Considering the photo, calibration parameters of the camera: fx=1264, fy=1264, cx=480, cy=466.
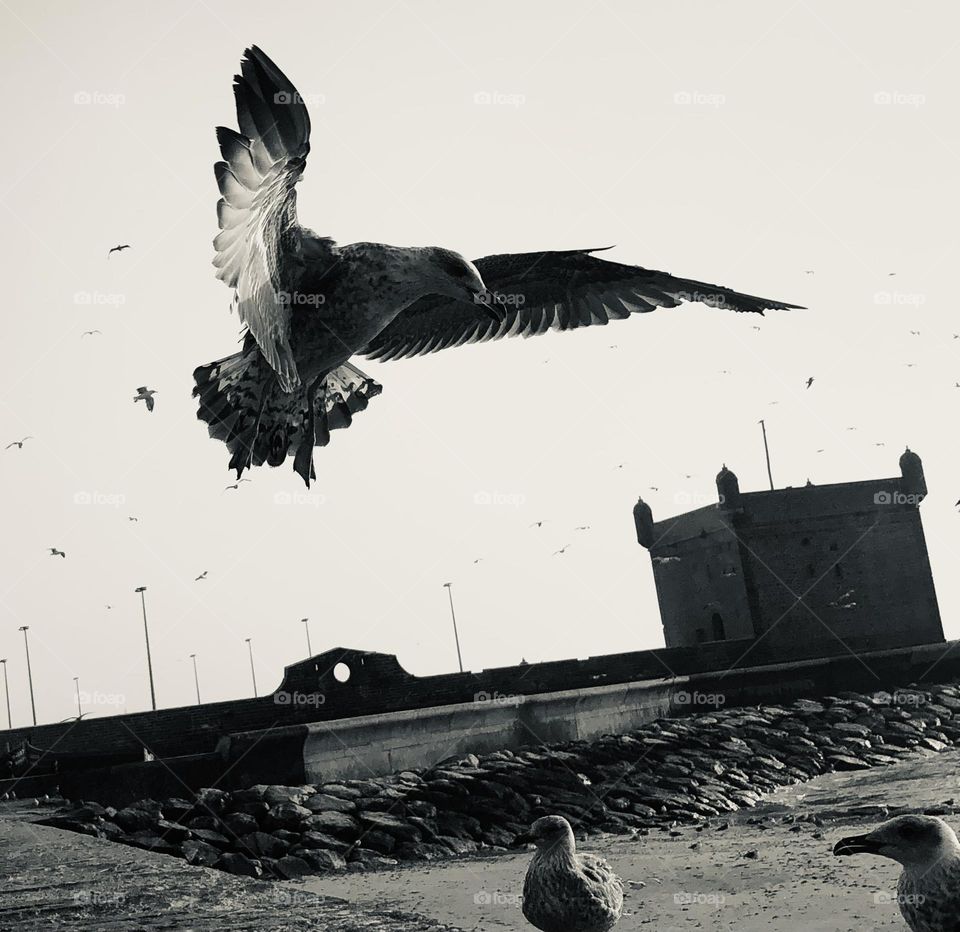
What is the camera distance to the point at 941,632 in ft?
116

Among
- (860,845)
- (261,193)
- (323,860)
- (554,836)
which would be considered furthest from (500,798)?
(261,193)

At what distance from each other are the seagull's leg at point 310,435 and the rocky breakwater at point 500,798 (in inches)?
344

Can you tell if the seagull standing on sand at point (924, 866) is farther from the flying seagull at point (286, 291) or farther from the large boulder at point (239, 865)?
the large boulder at point (239, 865)

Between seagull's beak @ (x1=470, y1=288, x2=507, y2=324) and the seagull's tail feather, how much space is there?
523 mm

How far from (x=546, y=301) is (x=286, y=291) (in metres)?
1.85

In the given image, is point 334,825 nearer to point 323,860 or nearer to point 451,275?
point 323,860

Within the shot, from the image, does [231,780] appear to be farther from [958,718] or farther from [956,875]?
[958,718]

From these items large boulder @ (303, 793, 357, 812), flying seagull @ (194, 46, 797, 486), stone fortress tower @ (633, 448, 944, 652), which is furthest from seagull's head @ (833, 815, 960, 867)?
stone fortress tower @ (633, 448, 944, 652)

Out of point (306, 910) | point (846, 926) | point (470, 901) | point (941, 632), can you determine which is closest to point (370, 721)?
point (470, 901)

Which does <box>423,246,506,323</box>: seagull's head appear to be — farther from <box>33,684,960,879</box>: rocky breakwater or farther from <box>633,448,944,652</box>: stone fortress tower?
<box>633,448,944,652</box>: stone fortress tower

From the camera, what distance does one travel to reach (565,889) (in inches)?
216

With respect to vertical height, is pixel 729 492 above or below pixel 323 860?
above

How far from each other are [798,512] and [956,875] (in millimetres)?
30621

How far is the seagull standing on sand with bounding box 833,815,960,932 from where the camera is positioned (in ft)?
14.1
